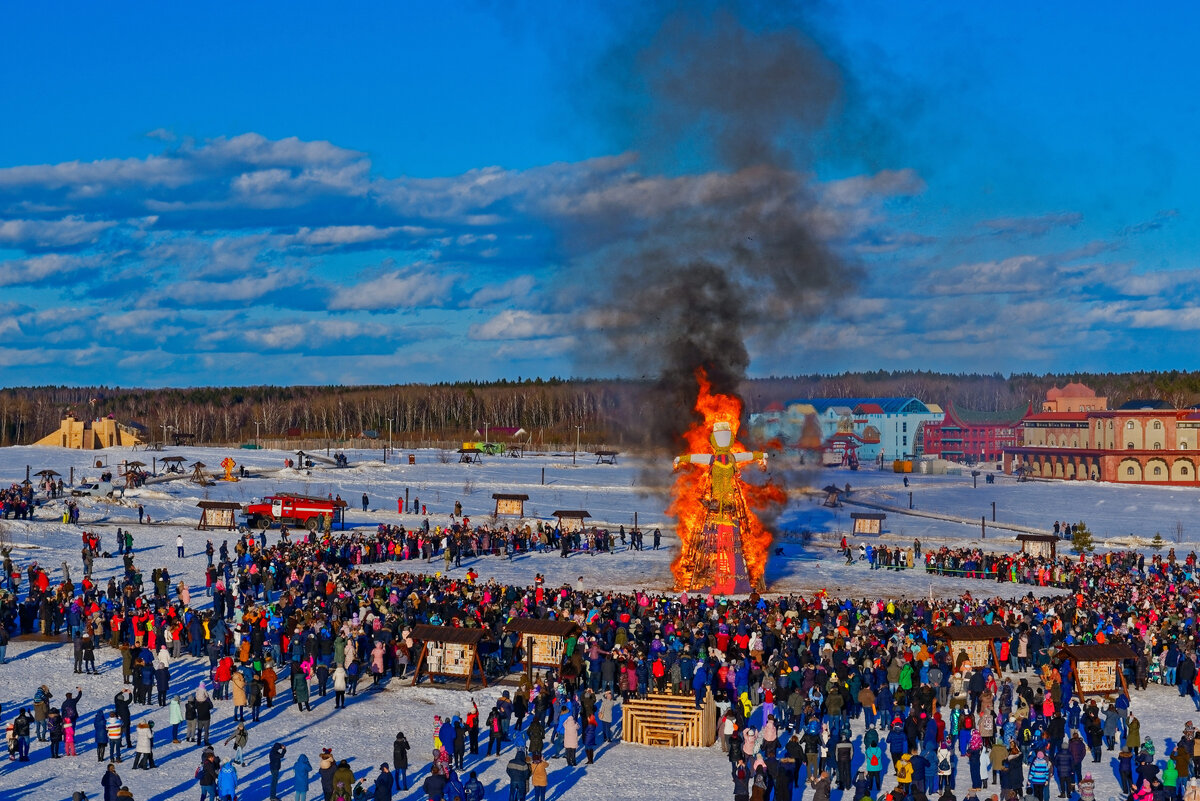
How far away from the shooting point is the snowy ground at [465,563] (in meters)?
24.1

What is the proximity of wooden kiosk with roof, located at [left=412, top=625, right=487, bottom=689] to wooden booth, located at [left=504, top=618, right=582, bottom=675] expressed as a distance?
923 mm

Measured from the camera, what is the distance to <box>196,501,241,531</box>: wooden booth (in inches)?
2296

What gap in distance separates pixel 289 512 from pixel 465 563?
1208cm

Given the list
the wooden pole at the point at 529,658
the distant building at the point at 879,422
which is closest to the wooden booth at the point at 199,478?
the wooden pole at the point at 529,658

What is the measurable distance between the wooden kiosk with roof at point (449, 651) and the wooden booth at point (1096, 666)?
42.2 ft

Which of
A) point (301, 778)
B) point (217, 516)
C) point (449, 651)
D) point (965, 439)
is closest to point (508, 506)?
point (217, 516)

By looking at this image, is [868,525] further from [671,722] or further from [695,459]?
[671,722]

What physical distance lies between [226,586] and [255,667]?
13.5 metres

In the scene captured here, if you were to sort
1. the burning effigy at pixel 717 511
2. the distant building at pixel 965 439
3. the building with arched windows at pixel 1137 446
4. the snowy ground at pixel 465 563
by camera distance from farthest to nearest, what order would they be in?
the distant building at pixel 965 439
the building with arched windows at pixel 1137 446
the burning effigy at pixel 717 511
the snowy ground at pixel 465 563

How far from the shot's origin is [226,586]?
4125 cm

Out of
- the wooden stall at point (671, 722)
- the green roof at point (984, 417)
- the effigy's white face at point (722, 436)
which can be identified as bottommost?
the wooden stall at point (671, 722)

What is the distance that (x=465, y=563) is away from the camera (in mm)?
52219

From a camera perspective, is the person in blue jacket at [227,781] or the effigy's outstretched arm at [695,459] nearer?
the person in blue jacket at [227,781]

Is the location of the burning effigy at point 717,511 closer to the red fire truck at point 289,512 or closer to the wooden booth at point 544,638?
the wooden booth at point 544,638
